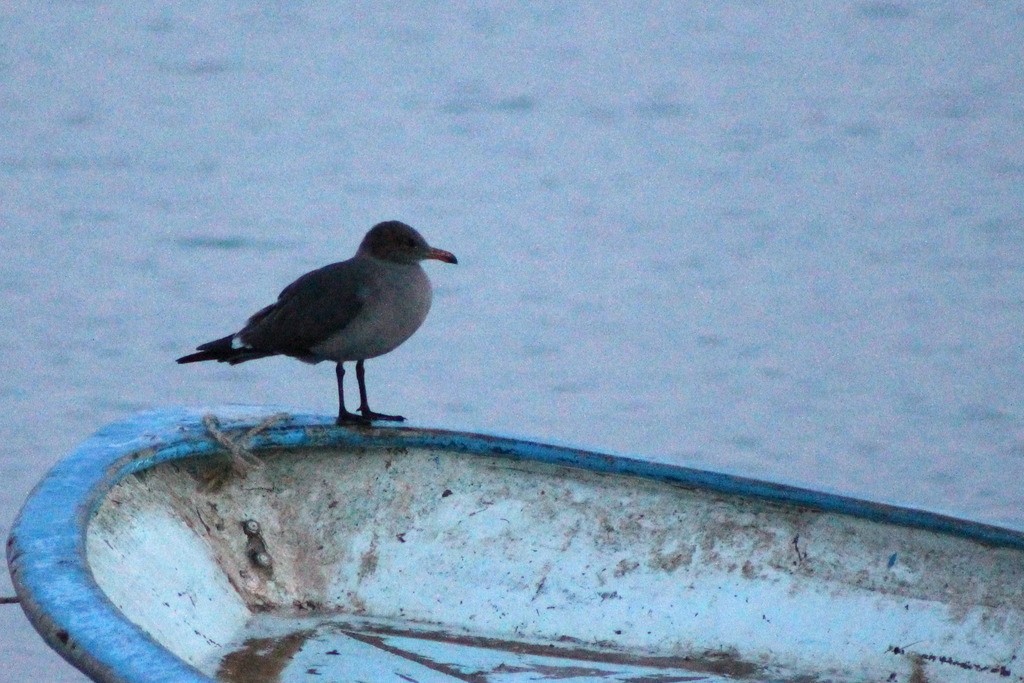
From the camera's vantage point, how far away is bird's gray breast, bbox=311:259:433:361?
468 cm

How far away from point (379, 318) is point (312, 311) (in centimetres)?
18

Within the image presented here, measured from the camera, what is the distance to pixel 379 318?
184 inches

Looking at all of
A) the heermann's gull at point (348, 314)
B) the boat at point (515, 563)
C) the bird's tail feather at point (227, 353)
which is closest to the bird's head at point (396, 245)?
the heermann's gull at point (348, 314)

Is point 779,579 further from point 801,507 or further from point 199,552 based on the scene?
point 199,552

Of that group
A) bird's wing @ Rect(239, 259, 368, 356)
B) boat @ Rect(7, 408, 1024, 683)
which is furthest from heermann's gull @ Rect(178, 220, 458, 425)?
boat @ Rect(7, 408, 1024, 683)

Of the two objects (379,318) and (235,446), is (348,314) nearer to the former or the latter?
(379,318)

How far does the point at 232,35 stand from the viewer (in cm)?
1224

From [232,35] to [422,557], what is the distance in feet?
26.9

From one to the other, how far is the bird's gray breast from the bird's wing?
0.05ft

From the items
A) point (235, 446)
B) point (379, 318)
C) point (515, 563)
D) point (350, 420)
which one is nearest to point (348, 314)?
point (379, 318)

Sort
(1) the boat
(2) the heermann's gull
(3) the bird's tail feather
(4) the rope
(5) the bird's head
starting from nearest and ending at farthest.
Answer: (1) the boat
(4) the rope
(2) the heermann's gull
(3) the bird's tail feather
(5) the bird's head

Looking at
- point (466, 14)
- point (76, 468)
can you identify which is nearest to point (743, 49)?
point (466, 14)

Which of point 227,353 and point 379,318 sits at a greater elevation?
point 379,318

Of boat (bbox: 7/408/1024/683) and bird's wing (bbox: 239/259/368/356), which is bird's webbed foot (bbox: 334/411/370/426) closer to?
boat (bbox: 7/408/1024/683)
